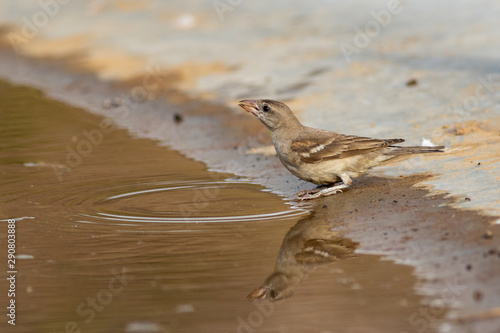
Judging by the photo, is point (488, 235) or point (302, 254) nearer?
point (488, 235)

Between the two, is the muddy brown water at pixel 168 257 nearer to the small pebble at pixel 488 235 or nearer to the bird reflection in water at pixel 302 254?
the bird reflection in water at pixel 302 254

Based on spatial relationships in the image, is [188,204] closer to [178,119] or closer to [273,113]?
[273,113]

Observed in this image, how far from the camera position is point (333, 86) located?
1169 centimetres

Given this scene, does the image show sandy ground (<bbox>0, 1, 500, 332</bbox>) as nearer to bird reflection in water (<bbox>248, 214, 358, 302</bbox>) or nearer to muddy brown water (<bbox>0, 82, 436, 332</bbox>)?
bird reflection in water (<bbox>248, 214, 358, 302</bbox>)

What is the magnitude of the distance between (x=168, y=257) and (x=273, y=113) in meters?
2.49

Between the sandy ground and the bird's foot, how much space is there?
0.12 m

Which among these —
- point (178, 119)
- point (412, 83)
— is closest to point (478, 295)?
point (412, 83)

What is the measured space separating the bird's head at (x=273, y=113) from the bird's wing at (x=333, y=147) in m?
0.35

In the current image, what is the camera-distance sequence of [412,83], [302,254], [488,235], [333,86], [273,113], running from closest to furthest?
[488,235], [302,254], [273,113], [412,83], [333,86]

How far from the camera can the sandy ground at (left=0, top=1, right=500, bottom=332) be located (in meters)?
6.41

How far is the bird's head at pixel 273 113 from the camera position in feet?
27.3

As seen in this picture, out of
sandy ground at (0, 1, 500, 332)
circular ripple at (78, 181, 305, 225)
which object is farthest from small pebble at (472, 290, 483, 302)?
circular ripple at (78, 181, 305, 225)

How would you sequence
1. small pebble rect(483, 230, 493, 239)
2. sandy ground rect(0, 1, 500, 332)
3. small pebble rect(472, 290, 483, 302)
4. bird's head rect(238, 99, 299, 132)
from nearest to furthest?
small pebble rect(472, 290, 483, 302) < small pebble rect(483, 230, 493, 239) < sandy ground rect(0, 1, 500, 332) < bird's head rect(238, 99, 299, 132)

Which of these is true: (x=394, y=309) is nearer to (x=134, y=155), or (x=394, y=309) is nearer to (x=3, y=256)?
(x=3, y=256)
